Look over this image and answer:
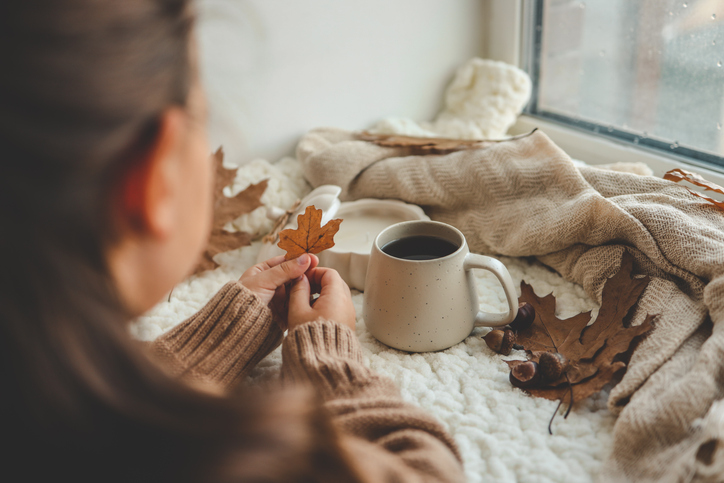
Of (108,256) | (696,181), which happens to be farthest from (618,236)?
(108,256)

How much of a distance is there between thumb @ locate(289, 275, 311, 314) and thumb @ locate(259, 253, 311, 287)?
0.03 feet

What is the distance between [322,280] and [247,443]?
0.33 m

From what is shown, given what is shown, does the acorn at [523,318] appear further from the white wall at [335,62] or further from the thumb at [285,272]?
the white wall at [335,62]

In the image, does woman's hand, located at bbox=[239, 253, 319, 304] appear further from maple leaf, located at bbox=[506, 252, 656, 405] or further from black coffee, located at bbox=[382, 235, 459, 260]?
maple leaf, located at bbox=[506, 252, 656, 405]

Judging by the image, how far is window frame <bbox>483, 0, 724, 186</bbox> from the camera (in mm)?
885

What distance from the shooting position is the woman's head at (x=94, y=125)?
0.27 meters

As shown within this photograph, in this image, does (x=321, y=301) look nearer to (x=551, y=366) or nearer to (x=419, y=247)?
(x=419, y=247)

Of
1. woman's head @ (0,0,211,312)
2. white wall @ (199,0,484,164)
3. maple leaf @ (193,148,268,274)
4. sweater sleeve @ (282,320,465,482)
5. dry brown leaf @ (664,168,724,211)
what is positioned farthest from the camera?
white wall @ (199,0,484,164)

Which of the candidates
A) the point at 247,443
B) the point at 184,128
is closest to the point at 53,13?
the point at 184,128

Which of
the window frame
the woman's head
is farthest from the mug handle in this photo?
the window frame

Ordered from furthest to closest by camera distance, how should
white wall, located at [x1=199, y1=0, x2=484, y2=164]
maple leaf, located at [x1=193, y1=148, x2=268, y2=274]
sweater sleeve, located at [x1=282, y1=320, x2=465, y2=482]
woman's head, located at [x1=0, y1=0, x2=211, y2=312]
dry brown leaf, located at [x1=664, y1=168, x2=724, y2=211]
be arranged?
white wall, located at [x1=199, y1=0, x2=484, y2=164]
maple leaf, located at [x1=193, y1=148, x2=268, y2=274]
dry brown leaf, located at [x1=664, y1=168, x2=724, y2=211]
sweater sleeve, located at [x1=282, y1=320, x2=465, y2=482]
woman's head, located at [x1=0, y1=0, x2=211, y2=312]

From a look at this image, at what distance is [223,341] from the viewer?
589mm

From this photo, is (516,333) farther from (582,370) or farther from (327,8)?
(327,8)

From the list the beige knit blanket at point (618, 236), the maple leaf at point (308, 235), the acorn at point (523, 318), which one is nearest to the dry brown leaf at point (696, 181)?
the beige knit blanket at point (618, 236)
